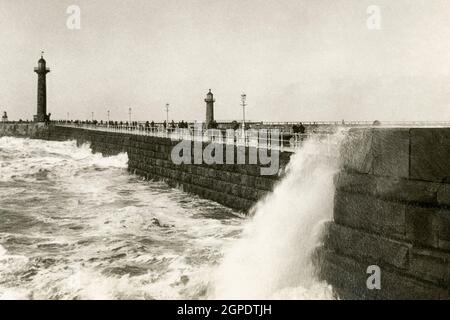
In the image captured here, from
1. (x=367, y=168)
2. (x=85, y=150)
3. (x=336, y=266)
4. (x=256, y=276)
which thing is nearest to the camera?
(x=367, y=168)

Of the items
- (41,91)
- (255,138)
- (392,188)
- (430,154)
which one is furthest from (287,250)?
(41,91)

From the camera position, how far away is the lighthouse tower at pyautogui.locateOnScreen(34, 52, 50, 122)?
61.5 metres

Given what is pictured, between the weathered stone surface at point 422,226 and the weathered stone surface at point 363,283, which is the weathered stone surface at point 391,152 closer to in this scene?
the weathered stone surface at point 422,226

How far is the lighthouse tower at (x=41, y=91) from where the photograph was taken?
61494 millimetres

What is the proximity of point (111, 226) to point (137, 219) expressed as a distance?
99 cm

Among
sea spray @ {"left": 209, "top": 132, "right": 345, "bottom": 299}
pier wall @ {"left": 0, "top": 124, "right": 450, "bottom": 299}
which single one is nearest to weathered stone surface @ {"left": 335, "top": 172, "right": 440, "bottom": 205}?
pier wall @ {"left": 0, "top": 124, "right": 450, "bottom": 299}

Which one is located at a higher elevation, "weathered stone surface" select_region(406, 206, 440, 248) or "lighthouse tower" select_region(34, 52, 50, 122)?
"lighthouse tower" select_region(34, 52, 50, 122)

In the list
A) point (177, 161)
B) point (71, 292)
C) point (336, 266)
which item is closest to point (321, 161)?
point (336, 266)

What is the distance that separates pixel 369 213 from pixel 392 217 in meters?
0.34

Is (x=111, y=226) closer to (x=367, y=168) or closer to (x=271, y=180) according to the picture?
(x=271, y=180)

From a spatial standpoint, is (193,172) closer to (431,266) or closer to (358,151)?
(358,151)

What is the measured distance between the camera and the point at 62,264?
8758 millimetres

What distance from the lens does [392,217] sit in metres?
4.86

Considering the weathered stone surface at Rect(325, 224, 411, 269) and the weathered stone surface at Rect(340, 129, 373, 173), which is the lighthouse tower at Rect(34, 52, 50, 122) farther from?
the weathered stone surface at Rect(325, 224, 411, 269)
